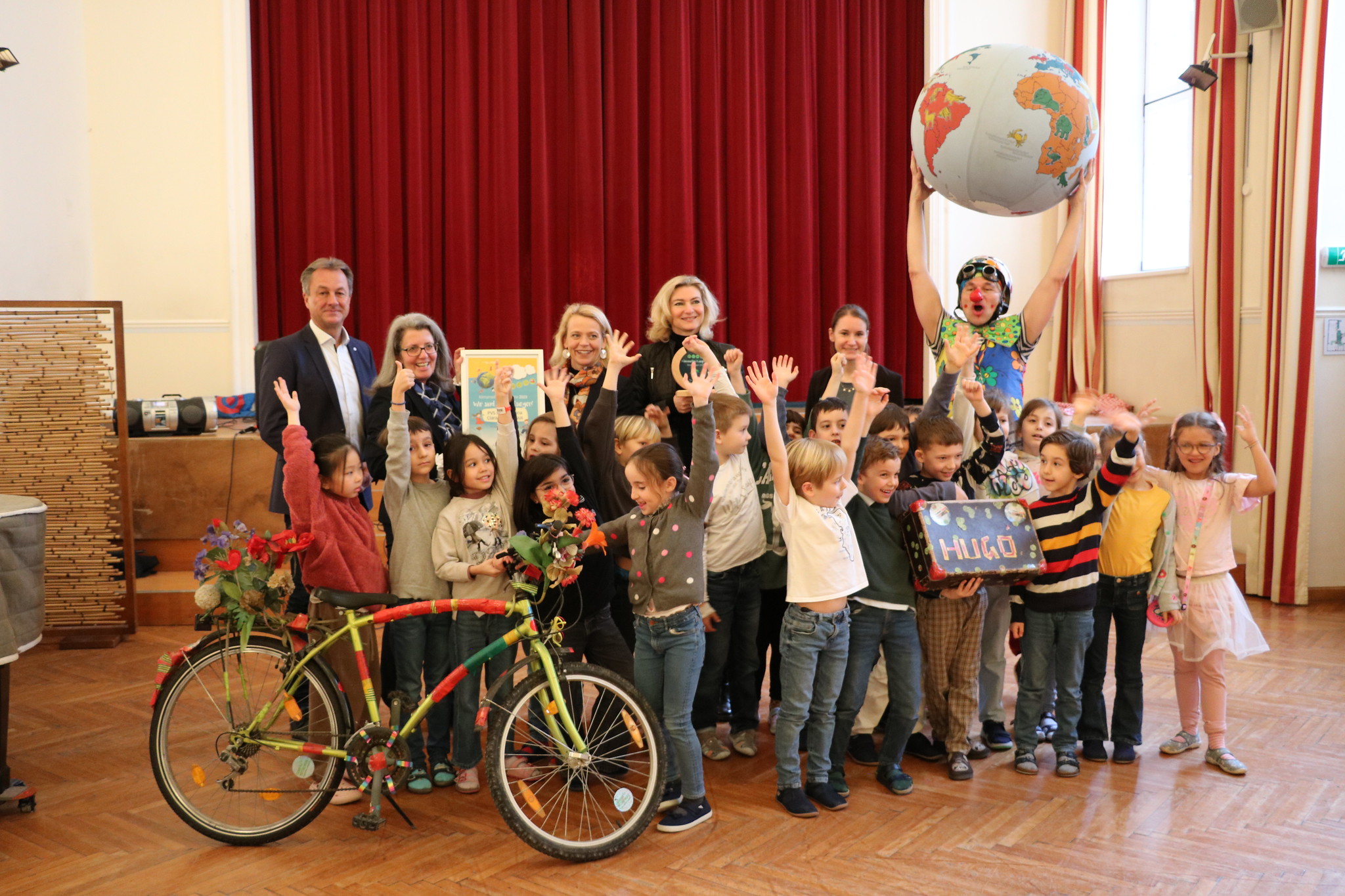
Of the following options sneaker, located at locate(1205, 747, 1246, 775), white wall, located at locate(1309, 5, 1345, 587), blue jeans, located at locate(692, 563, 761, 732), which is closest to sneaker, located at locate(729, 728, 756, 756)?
blue jeans, located at locate(692, 563, 761, 732)

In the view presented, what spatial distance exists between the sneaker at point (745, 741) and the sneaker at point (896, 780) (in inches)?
16.6

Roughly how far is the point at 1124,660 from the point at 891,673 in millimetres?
780

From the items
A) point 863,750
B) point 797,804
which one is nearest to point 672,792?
point 797,804

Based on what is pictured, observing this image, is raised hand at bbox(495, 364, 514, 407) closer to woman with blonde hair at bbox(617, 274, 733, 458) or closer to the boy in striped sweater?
woman with blonde hair at bbox(617, 274, 733, 458)

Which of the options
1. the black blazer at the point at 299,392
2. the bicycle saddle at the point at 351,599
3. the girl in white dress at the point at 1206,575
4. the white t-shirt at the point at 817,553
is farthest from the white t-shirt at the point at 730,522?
the girl in white dress at the point at 1206,575

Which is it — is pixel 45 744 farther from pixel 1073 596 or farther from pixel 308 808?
pixel 1073 596

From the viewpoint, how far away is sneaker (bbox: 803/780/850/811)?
114 inches

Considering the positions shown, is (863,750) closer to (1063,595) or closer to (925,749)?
(925,749)

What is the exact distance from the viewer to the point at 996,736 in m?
3.39

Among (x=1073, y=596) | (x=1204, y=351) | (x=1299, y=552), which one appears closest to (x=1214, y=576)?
(x=1073, y=596)

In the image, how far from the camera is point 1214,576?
129 inches

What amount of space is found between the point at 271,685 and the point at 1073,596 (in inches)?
88.0

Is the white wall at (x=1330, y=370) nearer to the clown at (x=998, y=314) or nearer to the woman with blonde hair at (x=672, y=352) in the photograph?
the clown at (x=998, y=314)

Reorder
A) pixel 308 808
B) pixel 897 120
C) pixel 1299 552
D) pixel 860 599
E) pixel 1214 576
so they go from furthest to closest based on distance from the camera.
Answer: pixel 897 120 → pixel 1299 552 → pixel 1214 576 → pixel 860 599 → pixel 308 808
